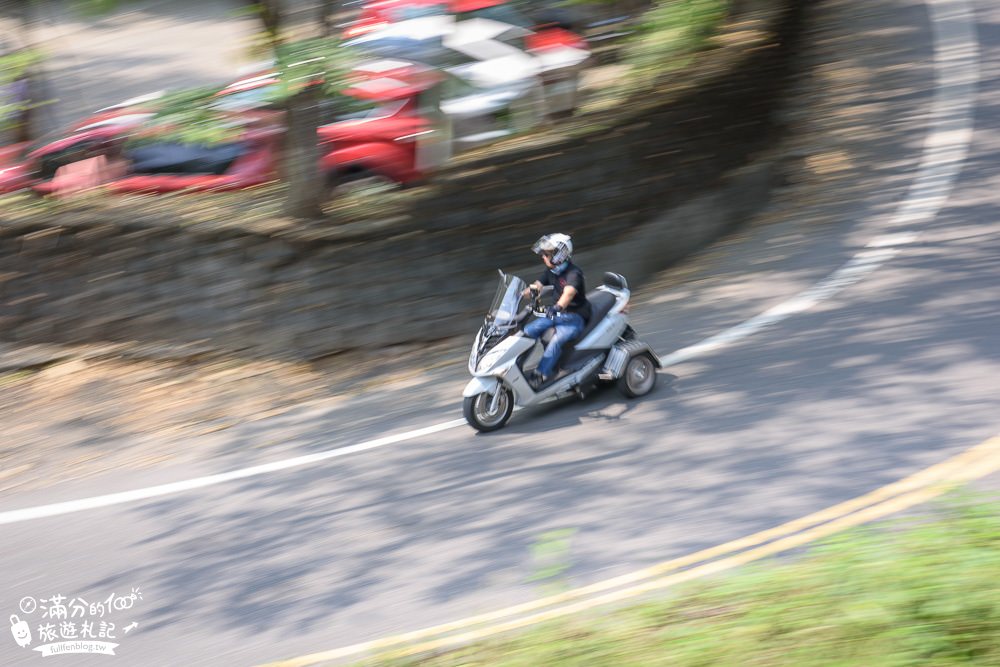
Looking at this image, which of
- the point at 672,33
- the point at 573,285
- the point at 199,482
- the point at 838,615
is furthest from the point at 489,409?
the point at 672,33

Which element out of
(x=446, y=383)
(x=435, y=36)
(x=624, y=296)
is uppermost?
(x=435, y=36)

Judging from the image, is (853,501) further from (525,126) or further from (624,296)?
(525,126)

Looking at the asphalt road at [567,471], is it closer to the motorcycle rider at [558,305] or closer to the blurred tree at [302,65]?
the motorcycle rider at [558,305]

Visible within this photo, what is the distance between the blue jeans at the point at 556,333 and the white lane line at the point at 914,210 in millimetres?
993

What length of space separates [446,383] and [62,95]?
1673 cm

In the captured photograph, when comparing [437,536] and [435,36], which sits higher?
[435,36]

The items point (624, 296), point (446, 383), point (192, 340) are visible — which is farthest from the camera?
point (192, 340)

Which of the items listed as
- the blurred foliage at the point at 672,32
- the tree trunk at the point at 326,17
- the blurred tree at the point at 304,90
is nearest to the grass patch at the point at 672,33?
the blurred foliage at the point at 672,32

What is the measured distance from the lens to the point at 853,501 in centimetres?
724

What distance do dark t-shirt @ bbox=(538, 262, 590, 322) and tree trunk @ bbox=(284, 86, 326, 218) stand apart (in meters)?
3.56

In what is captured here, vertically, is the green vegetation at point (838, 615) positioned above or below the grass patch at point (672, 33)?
below

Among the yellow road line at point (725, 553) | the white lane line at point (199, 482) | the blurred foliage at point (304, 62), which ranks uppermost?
the blurred foliage at point (304, 62)

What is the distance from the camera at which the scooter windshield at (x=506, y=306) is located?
30.9 feet

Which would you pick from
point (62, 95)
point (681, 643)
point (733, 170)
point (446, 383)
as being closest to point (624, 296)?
point (446, 383)
